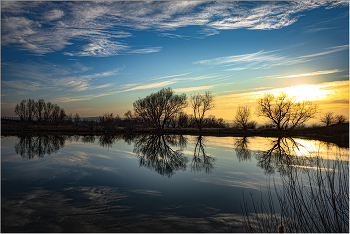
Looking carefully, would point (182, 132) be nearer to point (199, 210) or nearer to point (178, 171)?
point (178, 171)

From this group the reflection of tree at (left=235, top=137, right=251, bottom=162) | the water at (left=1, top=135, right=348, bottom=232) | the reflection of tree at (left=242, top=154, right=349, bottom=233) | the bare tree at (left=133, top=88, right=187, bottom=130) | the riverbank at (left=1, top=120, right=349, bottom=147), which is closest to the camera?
the reflection of tree at (left=242, top=154, right=349, bottom=233)

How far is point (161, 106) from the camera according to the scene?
43875mm

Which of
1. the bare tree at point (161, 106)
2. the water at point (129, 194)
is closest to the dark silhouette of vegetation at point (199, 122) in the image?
the bare tree at point (161, 106)

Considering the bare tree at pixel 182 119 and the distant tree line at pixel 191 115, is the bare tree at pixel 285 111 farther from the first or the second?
the bare tree at pixel 182 119

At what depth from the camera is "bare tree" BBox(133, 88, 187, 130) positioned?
143 feet

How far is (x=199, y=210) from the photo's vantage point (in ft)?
17.2

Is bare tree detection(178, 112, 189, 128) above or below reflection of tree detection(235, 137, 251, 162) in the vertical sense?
above

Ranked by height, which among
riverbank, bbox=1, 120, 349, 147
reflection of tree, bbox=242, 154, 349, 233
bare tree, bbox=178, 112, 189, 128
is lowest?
reflection of tree, bbox=242, 154, 349, 233

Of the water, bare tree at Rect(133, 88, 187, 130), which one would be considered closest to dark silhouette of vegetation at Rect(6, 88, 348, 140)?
bare tree at Rect(133, 88, 187, 130)

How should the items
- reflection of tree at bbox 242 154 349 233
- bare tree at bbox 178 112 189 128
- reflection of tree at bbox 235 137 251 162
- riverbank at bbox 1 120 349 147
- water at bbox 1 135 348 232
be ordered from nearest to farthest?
1. reflection of tree at bbox 242 154 349 233
2. water at bbox 1 135 348 232
3. reflection of tree at bbox 235 137 251 162
4. riverbank at bbox 1 120 349 147
5. bare tree at bbox 178 112 189 128

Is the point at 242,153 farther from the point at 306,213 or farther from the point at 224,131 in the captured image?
the point at 224,131

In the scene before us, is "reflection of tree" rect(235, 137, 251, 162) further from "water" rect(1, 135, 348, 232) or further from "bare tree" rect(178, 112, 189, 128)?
"bare tree" rect(178, 112, 189, 128)

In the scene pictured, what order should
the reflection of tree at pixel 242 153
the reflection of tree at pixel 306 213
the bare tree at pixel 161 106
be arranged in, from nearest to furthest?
the reflection of tree at pixel 306 213 → the reflection of tree at pixel 242 153 → the bare tree at pixel 161 106

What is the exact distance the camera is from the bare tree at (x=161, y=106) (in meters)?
43.7
